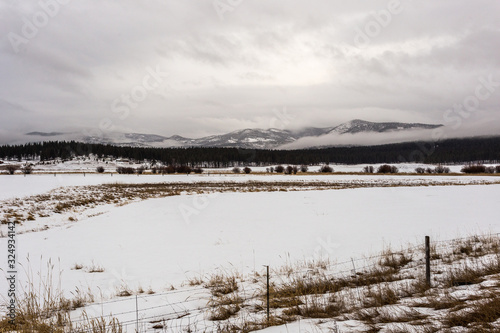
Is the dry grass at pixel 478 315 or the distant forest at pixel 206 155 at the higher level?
the distant forest at pixel 206 155

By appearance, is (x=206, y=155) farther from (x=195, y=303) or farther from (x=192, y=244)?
(x=195, y=303)

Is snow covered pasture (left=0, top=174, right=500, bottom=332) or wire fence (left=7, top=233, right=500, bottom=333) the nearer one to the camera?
wire fence (left=7, top=233, right=500, bottom=333)

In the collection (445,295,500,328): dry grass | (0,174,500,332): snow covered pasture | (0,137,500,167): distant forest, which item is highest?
(0,137,500,167): distant forest

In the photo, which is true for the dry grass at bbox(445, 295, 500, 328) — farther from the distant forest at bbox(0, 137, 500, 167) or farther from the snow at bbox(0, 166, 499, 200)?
the distant forest at bbox(0, 137, 500, 167)

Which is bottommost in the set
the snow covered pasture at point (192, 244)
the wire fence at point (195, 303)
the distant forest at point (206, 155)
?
the snow covered pasture at point (192, 244)

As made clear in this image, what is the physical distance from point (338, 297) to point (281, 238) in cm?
783

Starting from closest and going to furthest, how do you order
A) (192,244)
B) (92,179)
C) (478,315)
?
(478,315), (192,244), (92,179)

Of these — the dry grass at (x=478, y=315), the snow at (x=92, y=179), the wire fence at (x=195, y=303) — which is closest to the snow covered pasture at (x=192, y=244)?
the wire fence at (x=195, y=303)

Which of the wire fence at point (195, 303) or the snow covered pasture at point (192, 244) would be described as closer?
the wire fence at point (195, 303)

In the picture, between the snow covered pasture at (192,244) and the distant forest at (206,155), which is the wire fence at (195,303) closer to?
the snow covered pasture at (192,244)

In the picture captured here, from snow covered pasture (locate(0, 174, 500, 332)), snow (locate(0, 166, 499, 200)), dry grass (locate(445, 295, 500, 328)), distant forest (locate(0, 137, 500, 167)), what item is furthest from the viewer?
distant forest (locate(0, 137, 500, 167))

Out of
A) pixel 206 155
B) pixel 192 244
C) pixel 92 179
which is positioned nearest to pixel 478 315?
pixel 192 244

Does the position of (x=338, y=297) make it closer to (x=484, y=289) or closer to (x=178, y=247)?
(x=484, y=289)

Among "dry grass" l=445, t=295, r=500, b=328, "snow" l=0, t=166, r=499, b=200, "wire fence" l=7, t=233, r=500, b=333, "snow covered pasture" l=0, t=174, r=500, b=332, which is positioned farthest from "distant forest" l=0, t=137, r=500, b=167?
"dry grass" l=445, t=295, r=500, b=328
